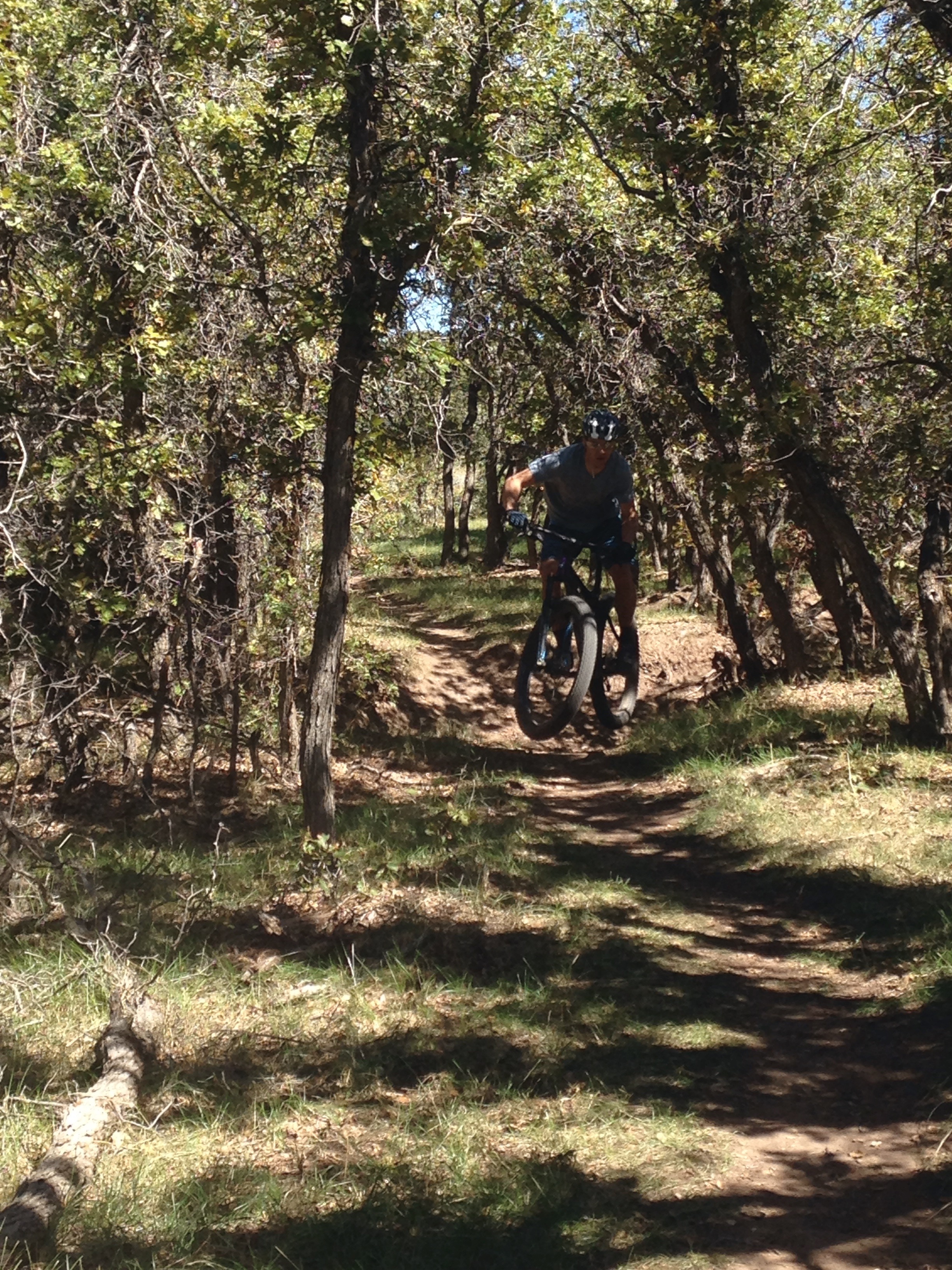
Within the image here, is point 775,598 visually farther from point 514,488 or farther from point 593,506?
point 514,488

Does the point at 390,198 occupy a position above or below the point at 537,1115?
above

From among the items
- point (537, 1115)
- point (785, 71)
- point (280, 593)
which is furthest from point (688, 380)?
point (537, 1115)

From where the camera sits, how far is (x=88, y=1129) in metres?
A: 5.24

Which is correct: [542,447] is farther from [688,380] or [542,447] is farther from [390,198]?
[390,198]

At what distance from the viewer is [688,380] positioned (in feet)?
38.8

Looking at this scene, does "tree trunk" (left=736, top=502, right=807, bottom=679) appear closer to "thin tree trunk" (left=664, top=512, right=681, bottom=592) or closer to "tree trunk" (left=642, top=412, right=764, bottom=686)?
"tree trunk" (left=642, top=412, right=764, bottom=686)

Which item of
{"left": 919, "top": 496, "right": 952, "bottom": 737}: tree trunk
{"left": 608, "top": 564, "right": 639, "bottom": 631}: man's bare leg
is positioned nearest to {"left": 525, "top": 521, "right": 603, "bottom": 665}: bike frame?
{"left": 608, "top": 564, "right": 639, "bottom": 631}: man's bare leg

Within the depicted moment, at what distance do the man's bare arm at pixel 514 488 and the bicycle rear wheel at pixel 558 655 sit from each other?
2.34ft

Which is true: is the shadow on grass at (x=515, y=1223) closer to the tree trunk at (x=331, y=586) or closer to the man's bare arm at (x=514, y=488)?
the tree trunk at (x=331, y=586)

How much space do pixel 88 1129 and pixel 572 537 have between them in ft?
15.7

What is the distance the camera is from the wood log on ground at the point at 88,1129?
446 cm

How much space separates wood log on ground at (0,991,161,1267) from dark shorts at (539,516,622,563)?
3823 millimetres

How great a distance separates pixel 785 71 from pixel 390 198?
17.8ft

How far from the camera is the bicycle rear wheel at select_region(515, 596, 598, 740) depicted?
7.84 meters
